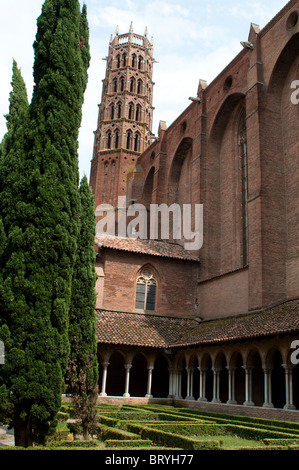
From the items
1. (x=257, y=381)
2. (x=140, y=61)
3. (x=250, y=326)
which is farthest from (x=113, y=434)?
(x=140, y=61)

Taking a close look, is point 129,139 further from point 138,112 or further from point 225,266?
point 225,266

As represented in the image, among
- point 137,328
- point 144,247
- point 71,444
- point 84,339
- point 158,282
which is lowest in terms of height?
point 71,444

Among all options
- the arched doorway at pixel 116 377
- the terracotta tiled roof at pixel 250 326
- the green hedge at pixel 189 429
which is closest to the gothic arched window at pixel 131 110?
the arched doorway at pixel 116 377

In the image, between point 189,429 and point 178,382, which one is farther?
point 178,382

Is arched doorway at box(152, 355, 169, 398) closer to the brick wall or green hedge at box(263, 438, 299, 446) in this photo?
the brick wall

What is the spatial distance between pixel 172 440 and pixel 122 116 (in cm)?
3704

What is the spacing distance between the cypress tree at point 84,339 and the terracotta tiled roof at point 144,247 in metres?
10.0

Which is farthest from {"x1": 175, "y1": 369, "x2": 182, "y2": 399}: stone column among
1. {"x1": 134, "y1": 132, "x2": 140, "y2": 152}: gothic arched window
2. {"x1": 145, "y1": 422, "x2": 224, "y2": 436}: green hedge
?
{"x1": 134, "y1": 132, "x2": 140, "y2": 152}: gothic arched window

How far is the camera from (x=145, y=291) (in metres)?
25.0

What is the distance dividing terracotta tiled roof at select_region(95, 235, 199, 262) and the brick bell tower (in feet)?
48.0

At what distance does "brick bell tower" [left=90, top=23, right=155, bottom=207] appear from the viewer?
4162 cm

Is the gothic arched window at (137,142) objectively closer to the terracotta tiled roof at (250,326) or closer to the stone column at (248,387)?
the terracotta tiled roof at (250,326)
